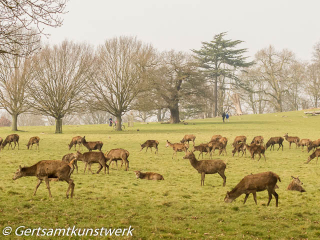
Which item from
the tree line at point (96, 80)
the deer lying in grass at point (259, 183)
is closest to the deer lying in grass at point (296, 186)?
the deer lying in grass at point (259, 183)

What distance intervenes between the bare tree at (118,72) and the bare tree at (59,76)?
2294 mm

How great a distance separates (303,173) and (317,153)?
351 centimetres

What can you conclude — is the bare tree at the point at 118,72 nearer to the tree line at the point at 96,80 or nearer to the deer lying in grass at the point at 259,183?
the tree line at the point at 96,80

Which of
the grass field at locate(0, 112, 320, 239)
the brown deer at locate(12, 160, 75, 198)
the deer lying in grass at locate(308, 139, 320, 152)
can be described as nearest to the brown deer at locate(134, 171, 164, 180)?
the grass field at locate(0, 112, 320, 239)

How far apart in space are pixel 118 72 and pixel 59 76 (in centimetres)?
867

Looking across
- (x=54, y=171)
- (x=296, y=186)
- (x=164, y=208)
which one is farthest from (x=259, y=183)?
(x=54, y=171)

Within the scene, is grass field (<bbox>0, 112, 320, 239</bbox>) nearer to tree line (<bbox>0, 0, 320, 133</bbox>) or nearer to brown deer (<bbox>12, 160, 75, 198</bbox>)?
brown deer (<bbox>12, 160, 75, 198</bbox>)

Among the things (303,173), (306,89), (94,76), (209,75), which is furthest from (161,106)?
(303,173)

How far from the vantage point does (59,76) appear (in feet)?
149

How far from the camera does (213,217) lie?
933 centimetres

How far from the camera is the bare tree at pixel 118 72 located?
48312 mm

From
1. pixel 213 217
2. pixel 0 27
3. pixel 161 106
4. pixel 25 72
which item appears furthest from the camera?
pixel 161 106

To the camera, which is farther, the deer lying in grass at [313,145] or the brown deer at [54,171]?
the deer lying in grass at [313,145]

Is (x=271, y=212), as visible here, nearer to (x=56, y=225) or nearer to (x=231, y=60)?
(x=56, y=225)
